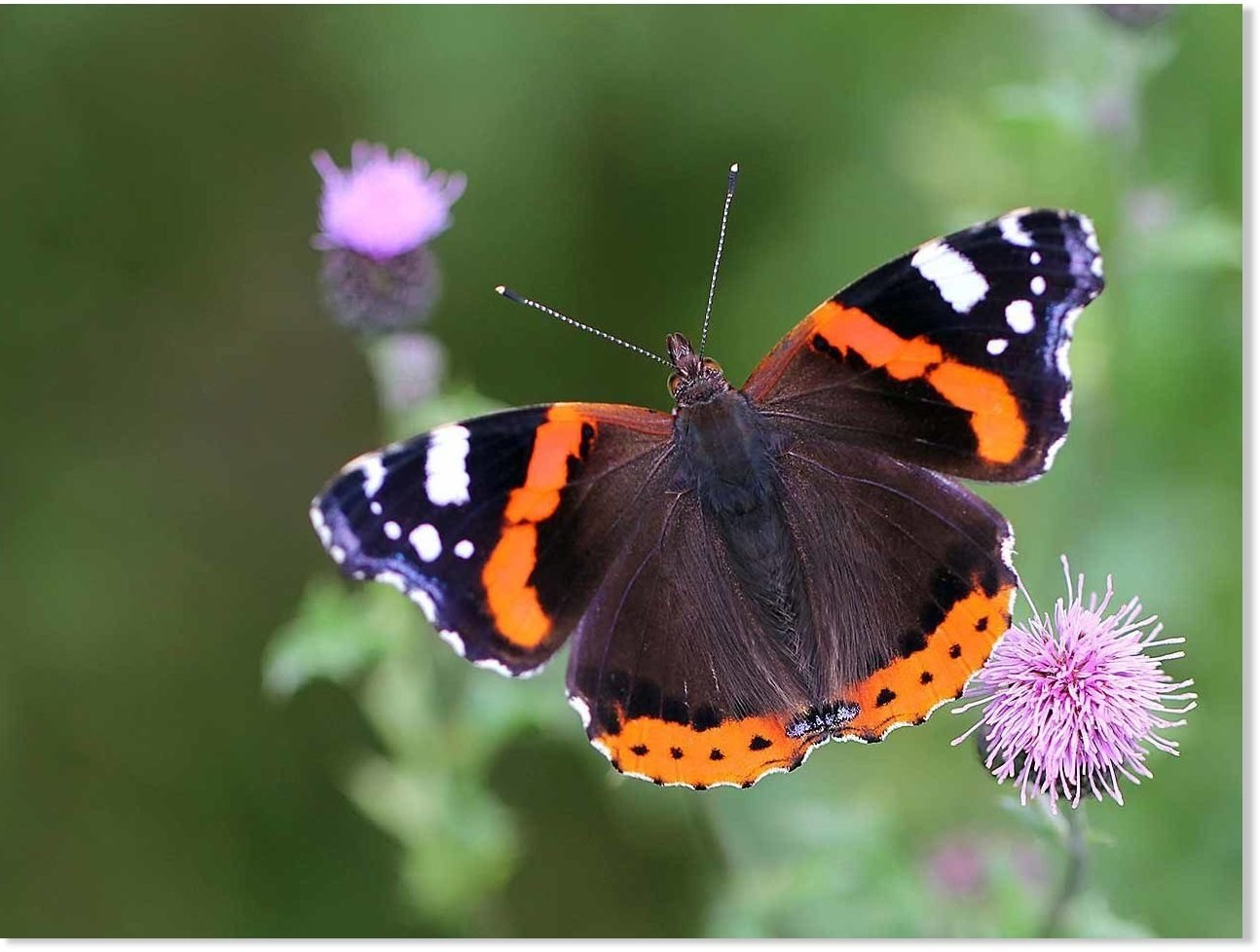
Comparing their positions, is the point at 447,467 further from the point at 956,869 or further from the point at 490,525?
the point at 956,869

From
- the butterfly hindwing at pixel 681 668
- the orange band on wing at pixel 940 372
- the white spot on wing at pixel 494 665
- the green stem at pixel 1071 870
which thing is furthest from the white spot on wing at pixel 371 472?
the green stem at pixel 1071 870

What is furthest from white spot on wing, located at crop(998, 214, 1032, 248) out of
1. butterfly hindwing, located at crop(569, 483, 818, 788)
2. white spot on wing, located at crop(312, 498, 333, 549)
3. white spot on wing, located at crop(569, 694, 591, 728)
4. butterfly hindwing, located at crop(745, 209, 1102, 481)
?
white spot on wing, located at crop(312, 498, 333, 549)

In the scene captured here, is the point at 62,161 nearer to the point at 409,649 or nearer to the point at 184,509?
the point at 184,509

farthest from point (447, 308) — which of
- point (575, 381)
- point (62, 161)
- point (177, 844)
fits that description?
point (177, 844)

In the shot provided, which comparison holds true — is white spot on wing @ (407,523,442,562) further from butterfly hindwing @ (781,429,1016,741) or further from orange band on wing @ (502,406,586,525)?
butterfly hindwing @ (781,429,1016,741)

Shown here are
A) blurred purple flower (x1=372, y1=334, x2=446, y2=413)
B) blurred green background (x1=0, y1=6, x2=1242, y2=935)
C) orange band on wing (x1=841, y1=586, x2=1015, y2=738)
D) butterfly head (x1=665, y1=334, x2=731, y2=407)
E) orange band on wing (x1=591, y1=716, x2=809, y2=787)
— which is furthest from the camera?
blurred green background (x1=0, y1=6, x2=1242, y2=935)

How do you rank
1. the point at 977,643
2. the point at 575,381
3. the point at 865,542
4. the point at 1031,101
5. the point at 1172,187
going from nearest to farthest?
the point at 977,643
the point at 865,542
the point at 1031,101
the point at 1172,187
the point at 575,381
